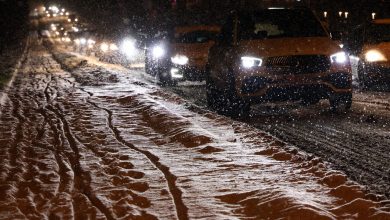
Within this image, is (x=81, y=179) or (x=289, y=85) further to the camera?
(x=289, y=85)

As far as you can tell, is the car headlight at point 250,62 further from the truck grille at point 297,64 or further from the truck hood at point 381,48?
the truck hood at point 381,48

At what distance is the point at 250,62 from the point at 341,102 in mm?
2030

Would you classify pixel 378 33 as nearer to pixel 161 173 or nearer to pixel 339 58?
pixel 339 58

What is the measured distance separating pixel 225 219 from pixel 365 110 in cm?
657

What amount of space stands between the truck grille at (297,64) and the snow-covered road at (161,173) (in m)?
1.25

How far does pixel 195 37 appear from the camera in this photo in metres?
16.7

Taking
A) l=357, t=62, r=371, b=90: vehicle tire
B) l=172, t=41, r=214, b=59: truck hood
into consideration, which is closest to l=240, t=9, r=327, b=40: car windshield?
l=357, t=62, r=371, b=90: vehicle tire

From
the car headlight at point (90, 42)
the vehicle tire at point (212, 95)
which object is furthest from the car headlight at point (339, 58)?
the car headlight at point (90, 42)

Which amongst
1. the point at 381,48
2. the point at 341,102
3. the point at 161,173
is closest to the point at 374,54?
the point at 381,48

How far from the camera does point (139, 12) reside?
2643 inches

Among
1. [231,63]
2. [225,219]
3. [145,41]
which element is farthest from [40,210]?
[145,41]

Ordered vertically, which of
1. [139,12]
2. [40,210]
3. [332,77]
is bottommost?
[40,210]

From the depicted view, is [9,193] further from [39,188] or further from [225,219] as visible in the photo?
[225,219]

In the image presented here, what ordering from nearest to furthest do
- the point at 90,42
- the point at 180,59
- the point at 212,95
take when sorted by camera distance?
the point at 212,95
the point at 180,59
the point at 90,42
